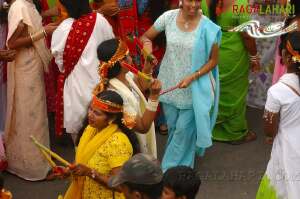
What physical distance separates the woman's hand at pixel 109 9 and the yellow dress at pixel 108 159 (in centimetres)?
212


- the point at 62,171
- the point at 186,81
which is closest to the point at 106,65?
the point at 62,171

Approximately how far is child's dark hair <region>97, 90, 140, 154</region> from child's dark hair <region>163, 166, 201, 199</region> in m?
0.48

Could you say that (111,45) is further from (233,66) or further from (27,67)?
(233,66)

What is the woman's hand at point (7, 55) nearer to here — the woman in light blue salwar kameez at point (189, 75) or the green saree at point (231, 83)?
the woman in light blue salwar kameez at point (189, 75)

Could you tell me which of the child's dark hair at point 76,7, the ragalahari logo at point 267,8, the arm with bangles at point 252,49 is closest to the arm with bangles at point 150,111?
the child's dark hair at point 76,7

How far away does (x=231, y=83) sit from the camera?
5.11m

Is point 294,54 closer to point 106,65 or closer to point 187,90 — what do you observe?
point 106,65

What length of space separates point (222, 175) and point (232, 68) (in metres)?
1.03

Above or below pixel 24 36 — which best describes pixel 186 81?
below

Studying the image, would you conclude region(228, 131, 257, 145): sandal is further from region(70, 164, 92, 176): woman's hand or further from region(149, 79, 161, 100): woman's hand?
region(70, 164, 92, 176): woman's hand

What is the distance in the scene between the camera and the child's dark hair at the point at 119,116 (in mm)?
2877

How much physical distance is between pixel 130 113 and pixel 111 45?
480 millimetres

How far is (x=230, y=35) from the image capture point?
488cm

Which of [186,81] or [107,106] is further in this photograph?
[186,81]
